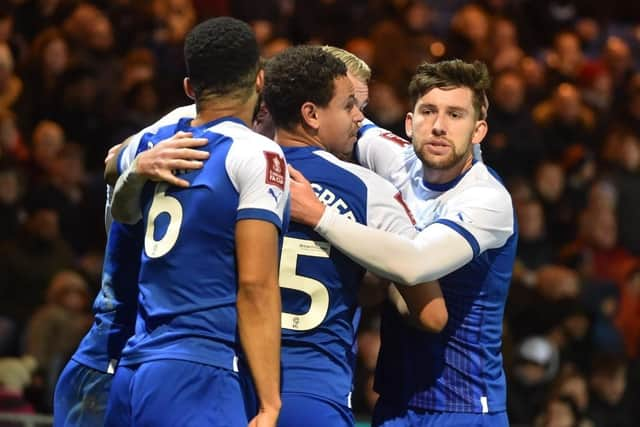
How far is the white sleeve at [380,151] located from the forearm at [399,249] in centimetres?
66

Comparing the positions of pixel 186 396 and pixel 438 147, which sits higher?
pixel 438 147

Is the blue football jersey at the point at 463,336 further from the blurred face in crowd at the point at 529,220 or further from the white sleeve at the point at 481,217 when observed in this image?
the blurred face in crowd at the point at 529,220

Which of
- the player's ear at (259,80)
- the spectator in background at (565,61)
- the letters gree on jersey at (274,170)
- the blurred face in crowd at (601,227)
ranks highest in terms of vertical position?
the player's ear at (259,80)

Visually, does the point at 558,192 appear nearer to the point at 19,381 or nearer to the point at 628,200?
the point at 628,200

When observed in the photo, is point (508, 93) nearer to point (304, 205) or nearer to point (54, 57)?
point (54, 57)

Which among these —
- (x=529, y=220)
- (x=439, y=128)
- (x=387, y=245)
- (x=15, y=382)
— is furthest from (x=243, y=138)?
(x=529, y=220)

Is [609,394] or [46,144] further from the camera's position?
[609,394]

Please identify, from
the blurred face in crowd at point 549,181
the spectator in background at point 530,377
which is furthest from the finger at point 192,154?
the blurred face in crowd at point 549,181

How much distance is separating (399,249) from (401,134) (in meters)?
5.69

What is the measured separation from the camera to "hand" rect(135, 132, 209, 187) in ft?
13.1

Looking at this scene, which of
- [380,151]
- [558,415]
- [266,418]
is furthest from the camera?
[558,415]

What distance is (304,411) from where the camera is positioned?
13.9 ft

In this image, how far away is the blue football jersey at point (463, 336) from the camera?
4.75 metres

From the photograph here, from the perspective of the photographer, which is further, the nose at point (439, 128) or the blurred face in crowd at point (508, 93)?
the blurred face in crowd at point (508, 93)
